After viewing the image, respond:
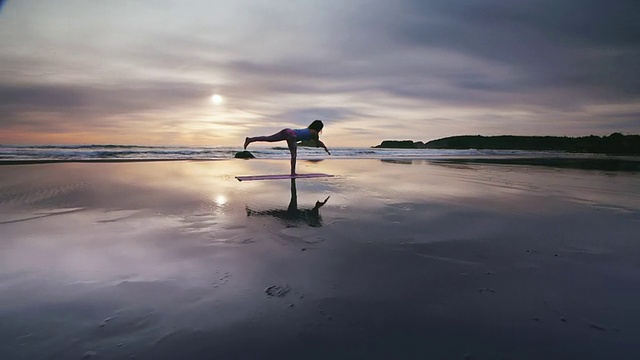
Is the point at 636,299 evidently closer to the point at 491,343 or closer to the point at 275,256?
the point at 491,343

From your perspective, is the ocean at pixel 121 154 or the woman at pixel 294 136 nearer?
the woman at pixel 294 136

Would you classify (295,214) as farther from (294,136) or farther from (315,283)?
(294,136)

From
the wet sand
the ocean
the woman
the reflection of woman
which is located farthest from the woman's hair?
the ocean

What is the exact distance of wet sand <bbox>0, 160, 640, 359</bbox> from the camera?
6.89ft

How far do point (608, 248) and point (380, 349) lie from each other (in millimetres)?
4237

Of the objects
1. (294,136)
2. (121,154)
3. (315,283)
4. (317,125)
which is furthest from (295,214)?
(121,154)

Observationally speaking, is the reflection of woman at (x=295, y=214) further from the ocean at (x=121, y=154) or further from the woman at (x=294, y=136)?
the ocean at (x=121, y=154)

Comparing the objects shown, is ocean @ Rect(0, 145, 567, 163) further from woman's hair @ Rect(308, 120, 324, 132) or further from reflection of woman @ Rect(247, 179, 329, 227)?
reflection of woman @ Rect(247, 179, 329, 227)

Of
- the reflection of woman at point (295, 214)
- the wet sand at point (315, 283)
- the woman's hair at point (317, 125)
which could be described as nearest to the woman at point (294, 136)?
the woman's hair at point (317, 125)

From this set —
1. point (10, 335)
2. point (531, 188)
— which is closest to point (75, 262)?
point (10, 335)

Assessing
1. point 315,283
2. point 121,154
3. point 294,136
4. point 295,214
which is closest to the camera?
point 315,283

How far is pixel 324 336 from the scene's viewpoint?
217 centimetres

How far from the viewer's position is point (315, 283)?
9.93 ft

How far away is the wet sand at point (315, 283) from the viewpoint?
2102 mm
